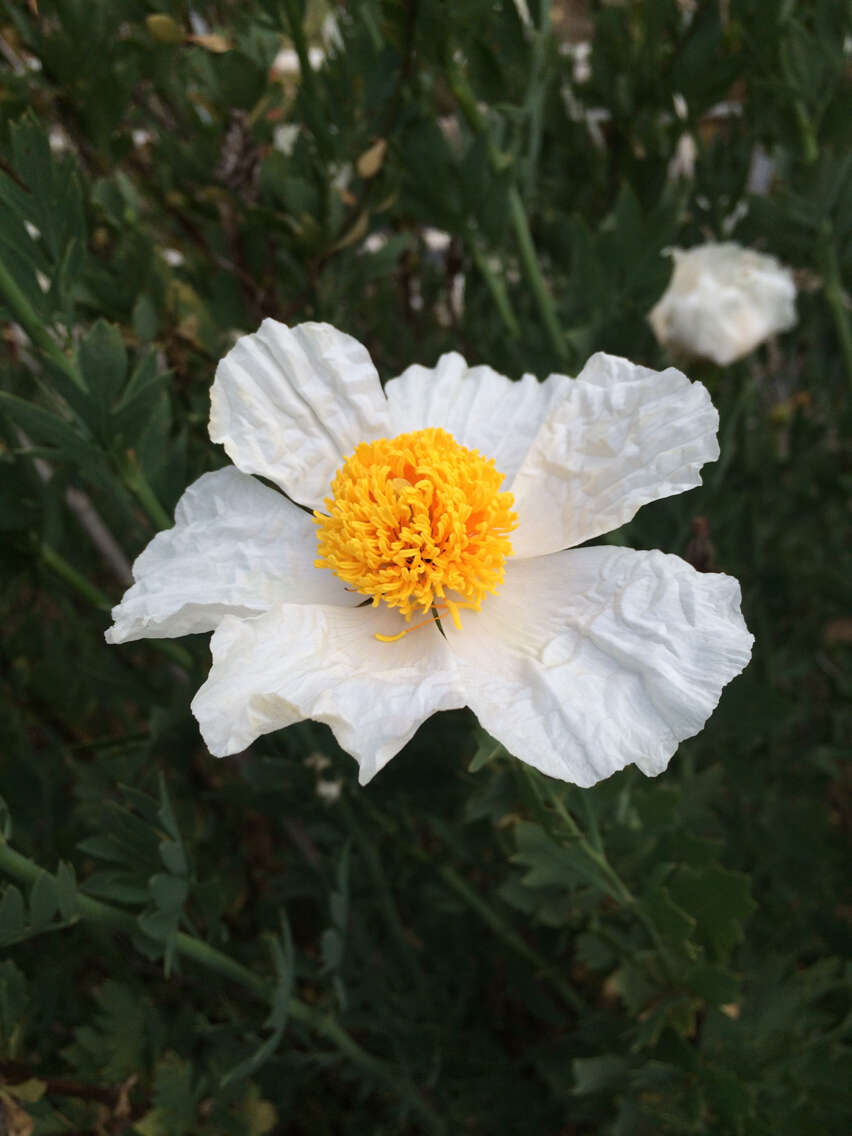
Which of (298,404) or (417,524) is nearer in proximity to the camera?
(417,524)

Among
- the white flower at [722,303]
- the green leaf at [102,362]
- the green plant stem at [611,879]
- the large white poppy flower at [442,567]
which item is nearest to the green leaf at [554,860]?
the green plant stem at [611,879]

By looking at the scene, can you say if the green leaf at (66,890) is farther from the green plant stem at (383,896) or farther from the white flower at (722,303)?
the white flower at (722,303)

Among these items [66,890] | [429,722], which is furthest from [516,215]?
[66,890]

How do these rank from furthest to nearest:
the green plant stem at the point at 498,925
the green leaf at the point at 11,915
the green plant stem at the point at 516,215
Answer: the green plant stem at the point at 498,925 < the green plant stem at the point at 516,215 < the green leaf at the point at 11,915

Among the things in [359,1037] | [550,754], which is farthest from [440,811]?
[550,754]

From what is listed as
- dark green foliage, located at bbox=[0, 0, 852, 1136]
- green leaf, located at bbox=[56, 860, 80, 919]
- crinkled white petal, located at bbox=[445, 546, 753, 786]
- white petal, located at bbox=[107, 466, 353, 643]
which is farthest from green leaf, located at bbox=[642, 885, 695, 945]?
green leaf, located at bbox=[56, 860, 80, 919]

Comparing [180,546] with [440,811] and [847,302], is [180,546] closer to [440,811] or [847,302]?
[440,811]

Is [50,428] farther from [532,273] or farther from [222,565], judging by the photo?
[532,273]
